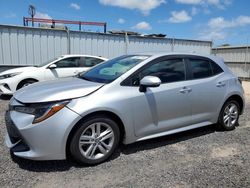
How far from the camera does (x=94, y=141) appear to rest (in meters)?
3.68

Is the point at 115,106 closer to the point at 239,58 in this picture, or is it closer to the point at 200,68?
the point at 200,68

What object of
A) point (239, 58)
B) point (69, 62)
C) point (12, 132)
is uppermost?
point (239, 58)

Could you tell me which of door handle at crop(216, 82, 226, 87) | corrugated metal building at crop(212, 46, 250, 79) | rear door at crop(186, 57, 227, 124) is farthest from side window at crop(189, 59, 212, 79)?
corrugated metal building at crop(212, 46, 250, 79)

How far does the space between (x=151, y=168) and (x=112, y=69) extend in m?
Answer: 1.69

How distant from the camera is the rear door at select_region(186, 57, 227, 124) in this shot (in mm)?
4707

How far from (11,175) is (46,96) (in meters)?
1.05

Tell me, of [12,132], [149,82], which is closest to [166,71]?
[149,82]

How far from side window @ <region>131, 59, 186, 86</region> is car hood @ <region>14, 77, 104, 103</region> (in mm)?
638

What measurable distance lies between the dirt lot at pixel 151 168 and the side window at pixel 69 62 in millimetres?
4825

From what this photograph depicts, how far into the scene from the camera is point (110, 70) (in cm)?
446

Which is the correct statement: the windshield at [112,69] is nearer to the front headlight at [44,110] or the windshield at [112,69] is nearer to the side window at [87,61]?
the front headlight at [44,110]

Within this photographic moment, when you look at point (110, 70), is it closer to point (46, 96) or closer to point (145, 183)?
point (46, 96)

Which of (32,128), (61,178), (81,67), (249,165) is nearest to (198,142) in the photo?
(249,165)

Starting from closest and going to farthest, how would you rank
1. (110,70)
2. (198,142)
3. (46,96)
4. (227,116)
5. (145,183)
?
(145,183), (46,96), (110,70), (198,142), (227,116)
